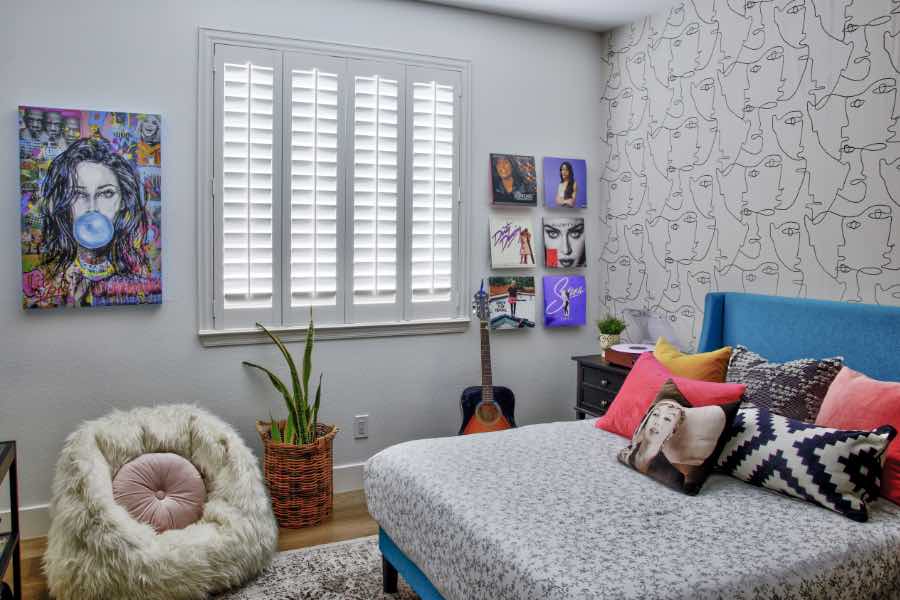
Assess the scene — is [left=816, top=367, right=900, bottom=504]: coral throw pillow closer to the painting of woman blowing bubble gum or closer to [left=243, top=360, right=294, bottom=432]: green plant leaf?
[left=243, top=360, right=294, bottom=432]: green plant leaf

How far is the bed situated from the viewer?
61.3 inches

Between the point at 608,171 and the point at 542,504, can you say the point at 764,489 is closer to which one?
the point at 542,504

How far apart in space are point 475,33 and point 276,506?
266 centimetres

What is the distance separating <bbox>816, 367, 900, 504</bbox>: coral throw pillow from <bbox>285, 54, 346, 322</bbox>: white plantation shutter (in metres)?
2.24

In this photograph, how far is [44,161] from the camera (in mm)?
2842

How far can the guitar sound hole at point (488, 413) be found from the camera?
3.59 meters

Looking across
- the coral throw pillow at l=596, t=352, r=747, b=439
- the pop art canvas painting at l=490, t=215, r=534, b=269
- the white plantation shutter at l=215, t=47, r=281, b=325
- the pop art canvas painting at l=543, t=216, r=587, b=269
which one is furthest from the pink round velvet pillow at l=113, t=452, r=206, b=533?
the pop art canvas painting at l=543, t=216, r=587, b=269

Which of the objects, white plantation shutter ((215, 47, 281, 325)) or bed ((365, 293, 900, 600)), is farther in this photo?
white plantation shutter ((215, 47, 281, 325))

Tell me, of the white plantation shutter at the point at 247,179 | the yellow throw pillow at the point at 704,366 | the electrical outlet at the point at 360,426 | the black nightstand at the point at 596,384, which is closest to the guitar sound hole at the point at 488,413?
the black nightstand at the point at 596,384

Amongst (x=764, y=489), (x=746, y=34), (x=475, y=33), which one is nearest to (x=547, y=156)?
(x=475, y=33)

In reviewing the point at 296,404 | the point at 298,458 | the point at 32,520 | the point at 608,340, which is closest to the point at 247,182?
the point at 296,404

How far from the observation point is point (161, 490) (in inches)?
106

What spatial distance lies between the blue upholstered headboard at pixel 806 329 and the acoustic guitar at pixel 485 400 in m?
1.09

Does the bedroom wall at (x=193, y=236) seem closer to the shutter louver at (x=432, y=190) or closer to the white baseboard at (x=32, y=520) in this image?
A: the white baseboard at (x=32, y=520)
